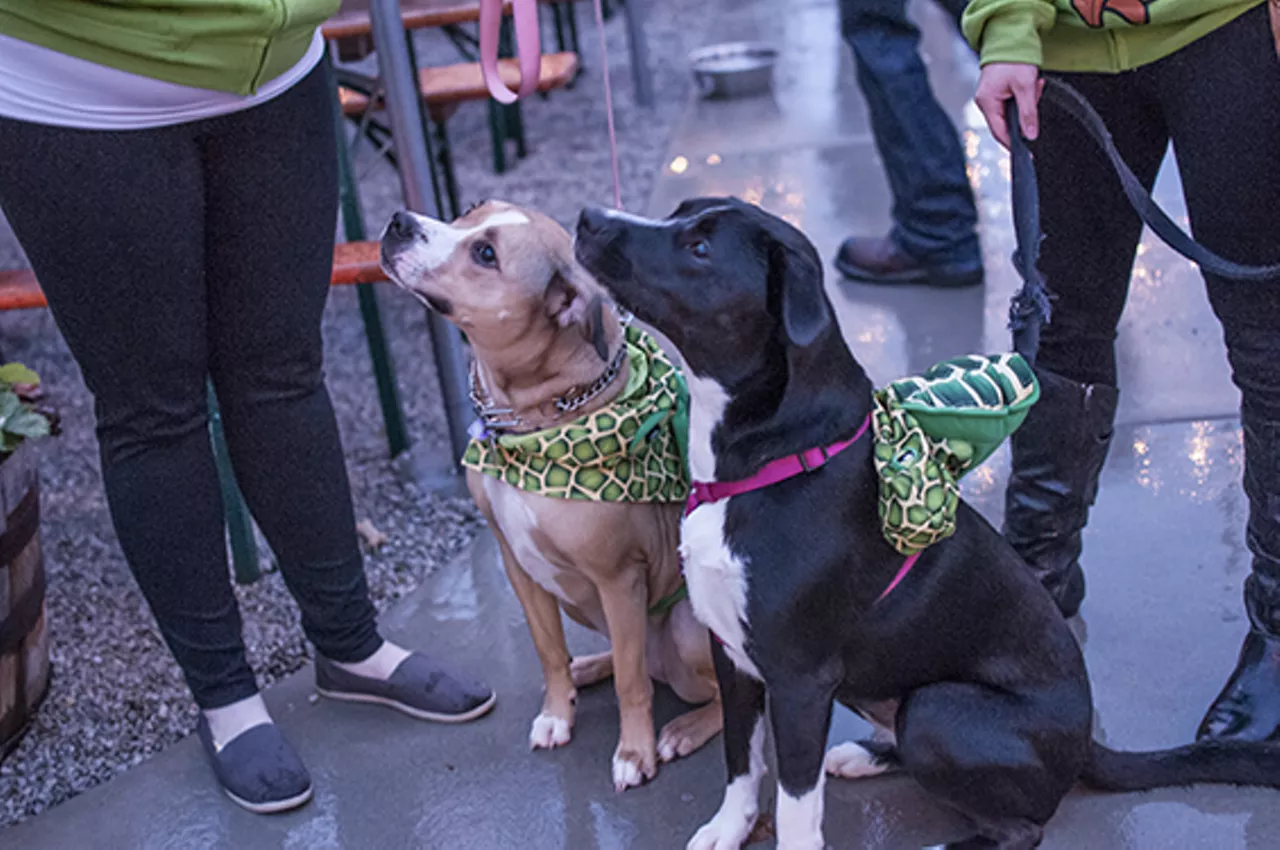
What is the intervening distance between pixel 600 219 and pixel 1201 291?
2.96 meters

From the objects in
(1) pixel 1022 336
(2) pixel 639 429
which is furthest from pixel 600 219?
(1) pixel 1022 336

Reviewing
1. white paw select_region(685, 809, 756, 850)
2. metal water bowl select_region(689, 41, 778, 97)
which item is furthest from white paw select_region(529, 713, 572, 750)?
metal water bowl select_region(689, 41, 778, 97)

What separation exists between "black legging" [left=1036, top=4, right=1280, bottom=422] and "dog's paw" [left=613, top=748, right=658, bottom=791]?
1.11 meters

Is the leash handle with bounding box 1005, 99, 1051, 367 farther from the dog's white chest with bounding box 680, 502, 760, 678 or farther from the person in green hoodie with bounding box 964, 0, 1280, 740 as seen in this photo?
the dog's white chest with bounding box 680, 502, 760, 678

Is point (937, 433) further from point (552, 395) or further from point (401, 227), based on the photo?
point (401, 227)

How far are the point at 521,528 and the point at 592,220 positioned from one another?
644mm

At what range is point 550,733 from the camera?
254 cm

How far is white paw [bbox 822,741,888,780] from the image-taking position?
7.75 feet

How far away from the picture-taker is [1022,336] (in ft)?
6.93

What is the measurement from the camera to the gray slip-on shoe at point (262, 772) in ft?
7.99

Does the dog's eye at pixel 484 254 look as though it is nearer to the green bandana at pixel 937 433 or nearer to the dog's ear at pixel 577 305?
the dog's ear at pixel 577 305

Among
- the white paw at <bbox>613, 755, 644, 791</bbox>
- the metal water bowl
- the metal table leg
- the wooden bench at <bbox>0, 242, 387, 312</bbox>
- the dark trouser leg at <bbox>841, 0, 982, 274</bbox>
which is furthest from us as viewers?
the metal water bowl

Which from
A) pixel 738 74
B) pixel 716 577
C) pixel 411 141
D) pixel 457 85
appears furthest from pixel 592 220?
pixel 738 74

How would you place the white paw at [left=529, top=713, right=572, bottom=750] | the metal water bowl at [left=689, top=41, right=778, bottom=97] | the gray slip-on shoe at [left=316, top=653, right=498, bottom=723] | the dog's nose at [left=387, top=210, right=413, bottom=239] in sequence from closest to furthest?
the dog's nose at [left=387, top=210, right=413, bottom=239] < the white paw at [left=529, top=713, right=572, bottom=750] < the gray slip-on shoe at [left=316, top=653, right=498, bottom=723] < the metal water bowl at [left=689, top=41, right=778, bottom=97]
